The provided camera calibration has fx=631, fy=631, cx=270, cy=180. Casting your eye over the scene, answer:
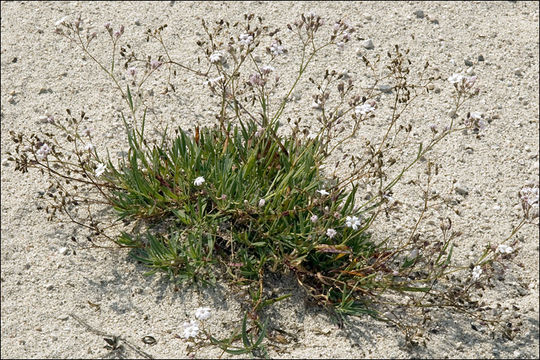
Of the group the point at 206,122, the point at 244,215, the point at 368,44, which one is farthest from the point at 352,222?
the point at 368,44

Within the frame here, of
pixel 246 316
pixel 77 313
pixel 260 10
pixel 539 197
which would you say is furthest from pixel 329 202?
pixel 260 10

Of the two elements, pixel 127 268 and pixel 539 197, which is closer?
pixel 539 197

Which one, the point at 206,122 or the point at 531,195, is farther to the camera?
the point at 206,122

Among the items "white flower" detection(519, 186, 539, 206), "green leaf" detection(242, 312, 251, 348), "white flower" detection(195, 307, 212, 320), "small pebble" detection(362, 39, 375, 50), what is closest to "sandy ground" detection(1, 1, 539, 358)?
"small pebble" detection(362, 39, 375, 50)

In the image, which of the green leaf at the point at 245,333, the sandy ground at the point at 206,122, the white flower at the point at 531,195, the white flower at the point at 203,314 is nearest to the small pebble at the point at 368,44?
the sandy ground at the point at 206,122

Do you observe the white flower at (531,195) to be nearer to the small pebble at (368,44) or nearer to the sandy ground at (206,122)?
the sandy ground at (206,122)

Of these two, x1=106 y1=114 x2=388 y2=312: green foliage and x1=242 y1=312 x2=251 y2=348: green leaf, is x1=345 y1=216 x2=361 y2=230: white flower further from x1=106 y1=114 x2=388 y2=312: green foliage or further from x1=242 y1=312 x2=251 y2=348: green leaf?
x1=242 y1=312 x2=251 y2=348: green leaf

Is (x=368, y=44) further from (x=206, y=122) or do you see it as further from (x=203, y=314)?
(x=203, y=314)

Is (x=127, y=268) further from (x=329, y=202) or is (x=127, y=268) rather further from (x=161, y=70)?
(x=161, y=70)
